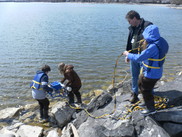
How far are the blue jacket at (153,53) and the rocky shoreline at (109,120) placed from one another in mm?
1171

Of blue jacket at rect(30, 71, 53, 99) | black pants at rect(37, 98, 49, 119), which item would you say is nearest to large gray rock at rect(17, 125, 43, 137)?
black pants at rect(37, 98, 49, 119)

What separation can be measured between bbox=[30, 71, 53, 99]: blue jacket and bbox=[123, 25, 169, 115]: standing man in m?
3.10

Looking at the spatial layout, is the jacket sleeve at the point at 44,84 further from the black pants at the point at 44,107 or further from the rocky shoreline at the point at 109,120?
the rocky shoreline at the point at 109,120

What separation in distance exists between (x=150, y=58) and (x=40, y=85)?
149 inches

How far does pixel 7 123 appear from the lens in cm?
750

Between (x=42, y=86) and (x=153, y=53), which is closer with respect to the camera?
(x=153, y=53)

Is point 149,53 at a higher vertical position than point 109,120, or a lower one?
higher

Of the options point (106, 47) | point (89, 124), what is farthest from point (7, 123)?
point (106, 47)

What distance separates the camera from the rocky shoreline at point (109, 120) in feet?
15.4

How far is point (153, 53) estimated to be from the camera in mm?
4344

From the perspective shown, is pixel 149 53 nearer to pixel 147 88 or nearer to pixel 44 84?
pixel 147 88

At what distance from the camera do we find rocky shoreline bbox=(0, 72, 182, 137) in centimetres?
470

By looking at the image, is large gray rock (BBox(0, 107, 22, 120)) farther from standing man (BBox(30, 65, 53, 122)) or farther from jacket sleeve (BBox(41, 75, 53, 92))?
jacket sleeve (BBox(41, 75, 53, 92))

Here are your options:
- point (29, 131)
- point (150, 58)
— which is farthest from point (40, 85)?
point (150, 58)
